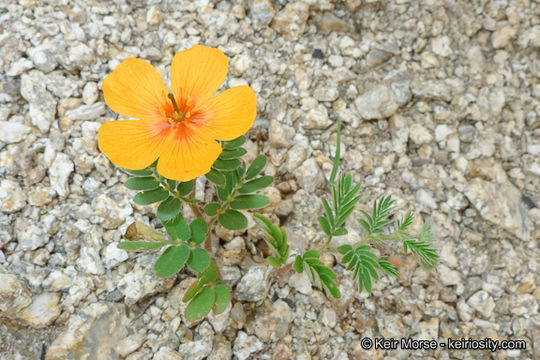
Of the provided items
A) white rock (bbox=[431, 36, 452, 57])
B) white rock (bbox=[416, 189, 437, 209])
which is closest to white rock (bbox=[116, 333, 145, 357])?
white rock (bbox=[416, 189, 437, 209])

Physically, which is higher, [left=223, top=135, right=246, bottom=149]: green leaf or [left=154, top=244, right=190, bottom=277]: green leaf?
[left=223, top=135, right=246, bottom=149]: green leaf

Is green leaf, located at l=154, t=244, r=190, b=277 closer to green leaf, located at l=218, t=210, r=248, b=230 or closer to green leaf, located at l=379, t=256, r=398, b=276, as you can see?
green leaf, located at l=218, t=210, r=248, b=230

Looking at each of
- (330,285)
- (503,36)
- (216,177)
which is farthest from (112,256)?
(503,36)

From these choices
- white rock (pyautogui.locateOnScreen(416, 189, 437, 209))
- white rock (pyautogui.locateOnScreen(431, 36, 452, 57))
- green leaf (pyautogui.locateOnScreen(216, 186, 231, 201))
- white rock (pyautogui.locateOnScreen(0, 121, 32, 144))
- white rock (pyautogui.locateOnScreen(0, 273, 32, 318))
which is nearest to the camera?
white rock (pyautogui.locateOnScreen(0, 273, 32, 318))

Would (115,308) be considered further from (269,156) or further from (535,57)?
(535,57)

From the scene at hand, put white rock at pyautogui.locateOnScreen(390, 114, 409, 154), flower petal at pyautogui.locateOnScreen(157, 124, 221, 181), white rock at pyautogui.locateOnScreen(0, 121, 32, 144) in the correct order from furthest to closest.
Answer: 1. white rock at pyautogui.locateOnScreen(390, 114, 409, 154)
2. white rock at pyautogui.locateOnScreen(0, 121, 32, 144)
3. flower petal at pyautogui.locateOnScreen(157, 124, 221, 181)

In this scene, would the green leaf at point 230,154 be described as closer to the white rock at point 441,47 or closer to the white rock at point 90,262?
the white rock at point 90,262

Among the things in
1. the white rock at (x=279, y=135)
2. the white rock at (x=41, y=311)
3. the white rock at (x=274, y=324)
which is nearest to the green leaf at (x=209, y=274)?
the white rock at (x=274, y=324)
